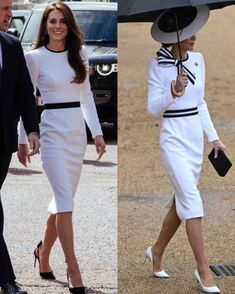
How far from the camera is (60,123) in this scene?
5.21 metres

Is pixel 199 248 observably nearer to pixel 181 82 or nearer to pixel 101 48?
pixel 181 82

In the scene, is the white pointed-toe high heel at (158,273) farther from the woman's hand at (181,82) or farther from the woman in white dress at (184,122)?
the woman's hand at (181,82)

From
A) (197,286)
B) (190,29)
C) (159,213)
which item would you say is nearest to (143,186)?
(159,213)

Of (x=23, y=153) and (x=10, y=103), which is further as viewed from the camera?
(x=23, y=153)

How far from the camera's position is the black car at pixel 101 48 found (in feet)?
22.4

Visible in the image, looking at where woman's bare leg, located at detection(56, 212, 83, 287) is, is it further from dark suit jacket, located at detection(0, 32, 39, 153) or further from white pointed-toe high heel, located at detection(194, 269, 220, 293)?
white pointed-toe high heel, located at detection(194, 269, 220, 293)

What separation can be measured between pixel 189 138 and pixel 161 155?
18 cm

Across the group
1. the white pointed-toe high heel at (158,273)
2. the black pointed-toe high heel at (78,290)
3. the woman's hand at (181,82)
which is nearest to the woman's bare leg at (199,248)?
the white pointed-toe high heel at (158,273)

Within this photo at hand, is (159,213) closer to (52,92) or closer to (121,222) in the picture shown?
(121,222)

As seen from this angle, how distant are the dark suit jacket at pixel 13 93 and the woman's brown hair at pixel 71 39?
24 cm

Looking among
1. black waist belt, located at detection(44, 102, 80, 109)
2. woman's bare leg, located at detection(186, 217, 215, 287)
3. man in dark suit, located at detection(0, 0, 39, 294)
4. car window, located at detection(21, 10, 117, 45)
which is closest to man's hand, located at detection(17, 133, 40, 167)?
man in dark suit, located at detection(0, 0, 39, 294)

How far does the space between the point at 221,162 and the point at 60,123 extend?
37.9 inches

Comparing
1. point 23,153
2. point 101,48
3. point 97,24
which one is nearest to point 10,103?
point 23,153

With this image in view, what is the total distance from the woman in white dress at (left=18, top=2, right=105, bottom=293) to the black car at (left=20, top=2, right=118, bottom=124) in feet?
3.91
